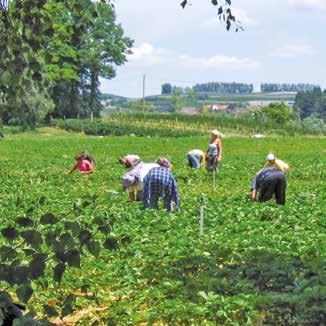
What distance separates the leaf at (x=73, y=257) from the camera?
3.25 meters

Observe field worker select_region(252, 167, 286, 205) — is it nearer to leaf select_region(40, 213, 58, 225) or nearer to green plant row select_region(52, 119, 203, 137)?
leaf select_region(40, 213, 58, 225)

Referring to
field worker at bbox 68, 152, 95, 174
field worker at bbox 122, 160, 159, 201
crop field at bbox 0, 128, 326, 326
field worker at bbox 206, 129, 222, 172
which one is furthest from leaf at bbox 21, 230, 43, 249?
field worker at bbox 68, 152, 95, 174

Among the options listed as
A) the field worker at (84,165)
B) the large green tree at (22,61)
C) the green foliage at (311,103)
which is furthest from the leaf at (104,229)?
the green foliage at (311,103)

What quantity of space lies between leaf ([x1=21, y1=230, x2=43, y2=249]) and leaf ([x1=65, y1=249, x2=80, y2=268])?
0.13m

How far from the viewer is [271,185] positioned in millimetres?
16031

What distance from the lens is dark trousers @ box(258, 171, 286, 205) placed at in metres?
15.9

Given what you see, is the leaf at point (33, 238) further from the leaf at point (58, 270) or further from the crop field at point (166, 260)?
the leaf at point (58, 270)

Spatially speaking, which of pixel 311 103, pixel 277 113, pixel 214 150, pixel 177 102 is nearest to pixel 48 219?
pixel 214 150

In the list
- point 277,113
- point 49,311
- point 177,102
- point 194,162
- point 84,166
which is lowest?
point 177,102

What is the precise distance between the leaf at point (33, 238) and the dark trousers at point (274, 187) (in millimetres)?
12753

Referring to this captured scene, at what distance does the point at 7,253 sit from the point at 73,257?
0.87 feet

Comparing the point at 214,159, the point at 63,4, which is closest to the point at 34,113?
the point at 63,4

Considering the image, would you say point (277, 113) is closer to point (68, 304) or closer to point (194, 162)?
point (194, 162)

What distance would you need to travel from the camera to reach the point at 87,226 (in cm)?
346
